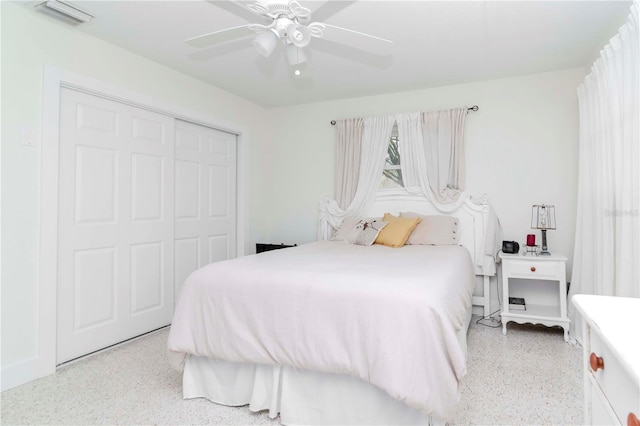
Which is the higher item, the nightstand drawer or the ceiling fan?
the ceiling fan

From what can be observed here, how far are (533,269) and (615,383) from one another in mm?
2559

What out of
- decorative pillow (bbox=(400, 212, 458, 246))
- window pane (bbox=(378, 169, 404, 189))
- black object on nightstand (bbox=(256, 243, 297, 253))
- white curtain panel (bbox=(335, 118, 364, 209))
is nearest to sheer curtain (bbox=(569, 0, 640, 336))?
decorative pillow (bbox=(400, 212, 458, 246))

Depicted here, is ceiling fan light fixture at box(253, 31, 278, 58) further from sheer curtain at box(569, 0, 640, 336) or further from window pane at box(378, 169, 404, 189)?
window pane at box(378, 169, 404, 189)

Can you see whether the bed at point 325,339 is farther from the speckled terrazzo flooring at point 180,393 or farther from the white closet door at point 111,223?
the white closet door at point 111,223

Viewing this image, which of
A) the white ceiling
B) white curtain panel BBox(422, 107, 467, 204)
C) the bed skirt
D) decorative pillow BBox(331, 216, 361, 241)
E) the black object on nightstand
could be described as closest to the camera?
the bed skirt

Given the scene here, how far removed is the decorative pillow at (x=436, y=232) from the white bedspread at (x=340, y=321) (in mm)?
1131

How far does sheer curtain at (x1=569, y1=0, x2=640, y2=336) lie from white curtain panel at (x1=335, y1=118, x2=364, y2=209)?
2.12 metres

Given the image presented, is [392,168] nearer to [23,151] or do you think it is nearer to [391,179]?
[391,179]

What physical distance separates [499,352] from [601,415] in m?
1.96

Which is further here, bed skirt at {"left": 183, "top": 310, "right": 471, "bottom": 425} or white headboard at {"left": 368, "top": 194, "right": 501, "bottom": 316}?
white headboard at {"left": 368, "top": 194, "right": 501, "bottom": 316}

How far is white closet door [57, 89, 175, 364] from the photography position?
255 cm

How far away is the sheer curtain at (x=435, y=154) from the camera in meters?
3.64

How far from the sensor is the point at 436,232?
3.37 meters

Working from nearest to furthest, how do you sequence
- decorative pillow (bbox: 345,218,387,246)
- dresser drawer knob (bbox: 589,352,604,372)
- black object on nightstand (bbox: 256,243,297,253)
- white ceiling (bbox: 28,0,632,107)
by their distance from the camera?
dresser drawer knob (bbox: 589,352,604,372) → white ceiling (bbox: 28,0,632,107) → decorative pillow (bbox: 345,218,387,246) → black object on nightstand (bbox: 256,243,297,253)
